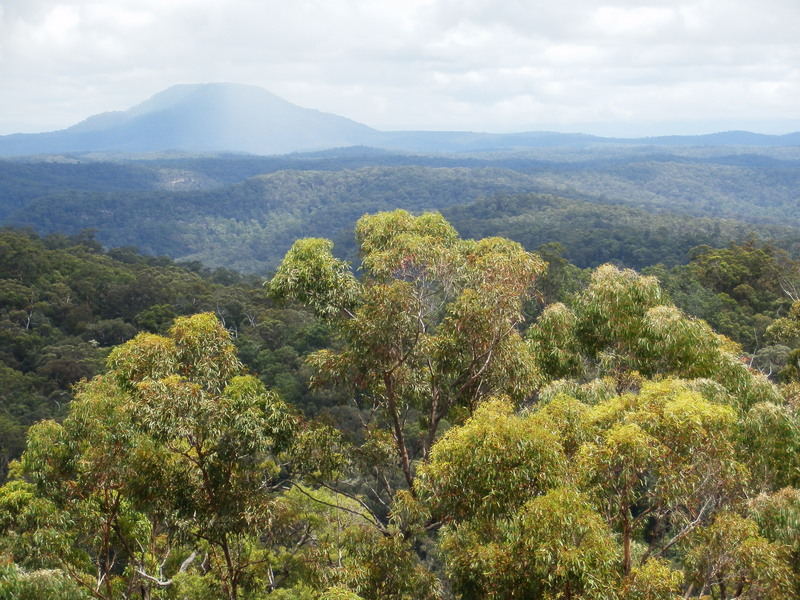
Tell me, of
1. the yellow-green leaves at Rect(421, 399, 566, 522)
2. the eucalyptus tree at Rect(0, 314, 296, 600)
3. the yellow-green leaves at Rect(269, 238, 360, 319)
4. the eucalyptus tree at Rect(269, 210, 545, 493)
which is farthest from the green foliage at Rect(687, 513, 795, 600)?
the yellow-green leaves at Rect(269, 238, 360, 319)

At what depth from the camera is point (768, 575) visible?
5.15m

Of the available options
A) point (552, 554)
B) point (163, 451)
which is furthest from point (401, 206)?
point (552, 554)

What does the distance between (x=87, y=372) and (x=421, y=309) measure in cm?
2735

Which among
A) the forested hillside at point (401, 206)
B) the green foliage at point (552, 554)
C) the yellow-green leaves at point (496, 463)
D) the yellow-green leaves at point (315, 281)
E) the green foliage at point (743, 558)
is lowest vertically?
the forested hillside at point (401, 206)

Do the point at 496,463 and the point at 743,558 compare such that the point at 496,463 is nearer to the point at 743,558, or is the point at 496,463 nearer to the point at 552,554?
the point at 552,554

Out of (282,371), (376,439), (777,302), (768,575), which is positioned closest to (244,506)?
(376,439)

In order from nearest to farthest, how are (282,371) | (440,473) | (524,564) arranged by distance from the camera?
(524,564) → (440,473) → (282,371)

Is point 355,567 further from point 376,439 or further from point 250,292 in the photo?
point 250,292

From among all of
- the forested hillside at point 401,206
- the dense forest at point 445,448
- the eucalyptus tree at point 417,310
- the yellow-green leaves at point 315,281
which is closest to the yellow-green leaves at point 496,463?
the dense forest at point 445,448

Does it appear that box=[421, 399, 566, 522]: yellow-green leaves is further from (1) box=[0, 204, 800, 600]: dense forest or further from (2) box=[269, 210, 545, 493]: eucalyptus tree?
(2) box=[269, 210, 545, 493]: eucalyptus tree

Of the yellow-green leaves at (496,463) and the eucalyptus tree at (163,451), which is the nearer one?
the yellow-green leaves at (496,463)

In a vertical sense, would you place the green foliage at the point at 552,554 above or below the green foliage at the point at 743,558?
above

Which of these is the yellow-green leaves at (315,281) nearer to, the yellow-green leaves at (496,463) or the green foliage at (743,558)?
the yellow-green leaves at (496,463)

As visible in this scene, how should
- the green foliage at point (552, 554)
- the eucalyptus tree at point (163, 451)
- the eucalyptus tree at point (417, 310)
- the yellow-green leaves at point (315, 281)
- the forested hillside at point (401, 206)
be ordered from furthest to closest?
the forested hillside at point (401, 206), the yellow-green leaves at point (315, 281), the eucalyptus tree at point (417, 310), the eucalyptus tree at point (163, 451), the green foliage at point (552, 554)
